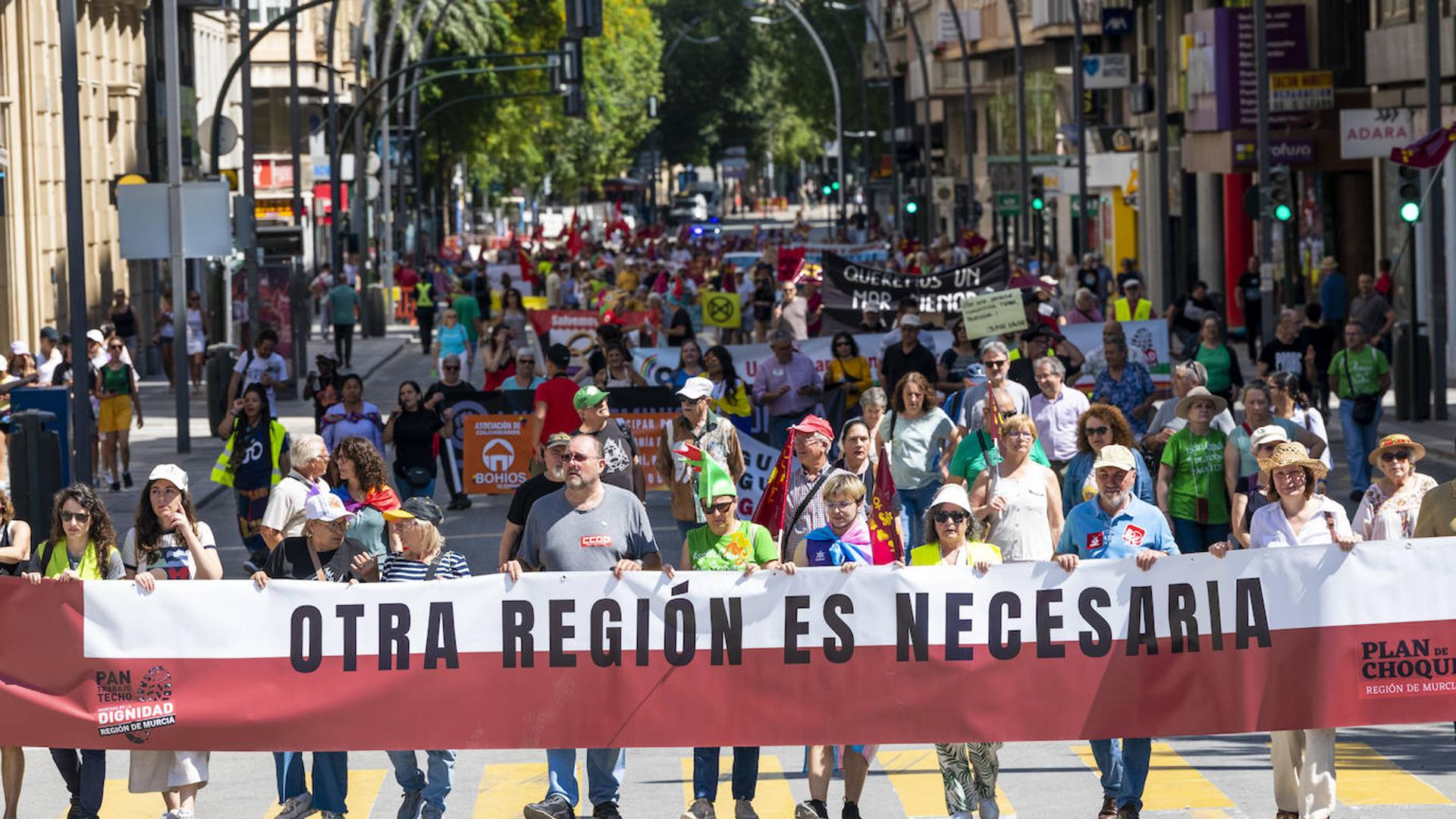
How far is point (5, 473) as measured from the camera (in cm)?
1908

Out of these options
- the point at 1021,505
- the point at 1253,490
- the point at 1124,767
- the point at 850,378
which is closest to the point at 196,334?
the point at 850,378

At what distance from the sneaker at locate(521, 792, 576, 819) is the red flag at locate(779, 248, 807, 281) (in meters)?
31.2

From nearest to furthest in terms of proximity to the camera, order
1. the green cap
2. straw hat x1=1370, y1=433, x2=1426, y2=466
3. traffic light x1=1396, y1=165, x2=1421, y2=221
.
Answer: straw hat x1=1370, y1=433, x2=1426, y2=466, the green cap, traffic light x1=1396, y1=165, x2=1421, y2=221

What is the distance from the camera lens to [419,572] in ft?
32.8

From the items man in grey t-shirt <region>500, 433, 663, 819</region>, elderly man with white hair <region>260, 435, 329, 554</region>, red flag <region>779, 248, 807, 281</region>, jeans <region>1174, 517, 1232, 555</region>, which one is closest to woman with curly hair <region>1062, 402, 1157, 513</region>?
jeans <region>1174, 517, 1232, 555</region>

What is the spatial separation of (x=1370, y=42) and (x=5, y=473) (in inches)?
924

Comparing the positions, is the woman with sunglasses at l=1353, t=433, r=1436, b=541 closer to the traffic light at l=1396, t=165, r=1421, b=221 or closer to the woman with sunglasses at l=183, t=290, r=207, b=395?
the traffic light at l=1396, t=165, r=1421, b=221

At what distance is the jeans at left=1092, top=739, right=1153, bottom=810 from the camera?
9906mm

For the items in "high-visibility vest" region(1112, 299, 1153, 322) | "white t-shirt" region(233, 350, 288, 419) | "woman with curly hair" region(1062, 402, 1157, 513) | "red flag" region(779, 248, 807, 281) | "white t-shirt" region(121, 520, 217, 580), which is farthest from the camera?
"red flag" region(779, 248, 807, 281)

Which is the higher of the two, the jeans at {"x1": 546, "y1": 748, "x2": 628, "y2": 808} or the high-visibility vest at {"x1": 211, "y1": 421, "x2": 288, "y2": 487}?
the high-visibility vest at {"x1": 211, "y1": 421, "x2": 288, "y2": 487}

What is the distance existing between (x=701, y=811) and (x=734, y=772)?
0.21 meters

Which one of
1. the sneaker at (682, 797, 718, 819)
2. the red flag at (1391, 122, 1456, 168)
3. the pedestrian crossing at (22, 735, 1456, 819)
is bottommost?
the pedestrian crossing at (22, 735, 1456, 819)

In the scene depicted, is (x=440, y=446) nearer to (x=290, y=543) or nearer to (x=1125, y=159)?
(x=290, y=543)

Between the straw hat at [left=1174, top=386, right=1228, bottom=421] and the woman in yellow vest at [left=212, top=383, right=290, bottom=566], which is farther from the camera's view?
the woman in yellow vest at [left=212, top=383, right=290, bottom=566]
